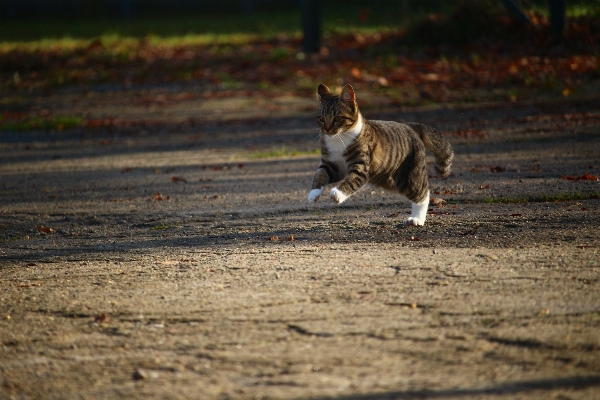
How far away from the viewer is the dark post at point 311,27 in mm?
21188

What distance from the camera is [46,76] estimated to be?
2005 centimetres

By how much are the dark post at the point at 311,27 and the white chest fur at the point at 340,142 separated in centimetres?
1563

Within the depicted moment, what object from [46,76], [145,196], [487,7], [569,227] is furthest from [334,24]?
[569,227]

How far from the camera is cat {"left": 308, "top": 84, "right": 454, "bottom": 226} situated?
6094mm

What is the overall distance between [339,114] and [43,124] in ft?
35.5

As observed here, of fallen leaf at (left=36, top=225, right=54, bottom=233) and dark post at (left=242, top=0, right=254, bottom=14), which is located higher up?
dark post at (left=242, top=0, right=254, bottom=14)

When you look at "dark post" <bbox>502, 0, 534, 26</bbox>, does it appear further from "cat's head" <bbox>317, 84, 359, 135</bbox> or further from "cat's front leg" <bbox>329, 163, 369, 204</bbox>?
"cat's front leg" <bbox>329, 163, 369, 204</bbox>

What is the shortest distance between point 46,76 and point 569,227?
56.8ft

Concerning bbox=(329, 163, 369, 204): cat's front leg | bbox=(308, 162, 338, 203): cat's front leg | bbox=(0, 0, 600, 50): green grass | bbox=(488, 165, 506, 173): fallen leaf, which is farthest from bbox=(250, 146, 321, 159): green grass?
bbox=(0, 0, 600, 50): green grass

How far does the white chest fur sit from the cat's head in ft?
0.15

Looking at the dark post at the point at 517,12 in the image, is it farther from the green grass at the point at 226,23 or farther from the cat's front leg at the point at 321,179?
the cat's front leg at the point at 321,179

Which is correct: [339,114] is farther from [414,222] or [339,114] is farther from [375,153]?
[414,222]

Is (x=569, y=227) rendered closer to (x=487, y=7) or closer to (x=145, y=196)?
(x=145, y=196)

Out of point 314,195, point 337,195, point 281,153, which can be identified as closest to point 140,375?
point 337,195
